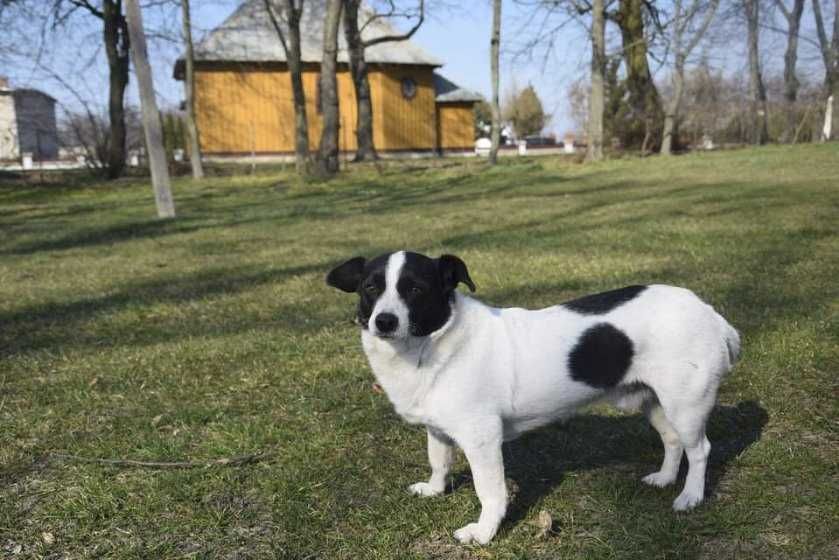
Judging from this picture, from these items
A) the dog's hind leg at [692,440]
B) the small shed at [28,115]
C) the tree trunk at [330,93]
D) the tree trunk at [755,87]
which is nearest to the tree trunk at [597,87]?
the tree trunk at [330,93]

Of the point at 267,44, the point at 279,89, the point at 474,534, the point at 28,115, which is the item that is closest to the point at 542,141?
the point at 279,89

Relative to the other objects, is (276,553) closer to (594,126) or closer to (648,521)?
(648,521)

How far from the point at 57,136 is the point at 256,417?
1282 inches

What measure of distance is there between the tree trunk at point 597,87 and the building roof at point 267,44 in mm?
17876

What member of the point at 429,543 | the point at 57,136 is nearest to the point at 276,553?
the point at 429,543

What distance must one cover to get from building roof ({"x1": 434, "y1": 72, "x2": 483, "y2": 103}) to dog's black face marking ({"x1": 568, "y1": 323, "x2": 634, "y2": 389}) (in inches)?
1743

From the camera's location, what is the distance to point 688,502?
3.18 m

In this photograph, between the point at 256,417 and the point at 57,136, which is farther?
the point at 57,136

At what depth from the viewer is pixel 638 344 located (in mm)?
3002

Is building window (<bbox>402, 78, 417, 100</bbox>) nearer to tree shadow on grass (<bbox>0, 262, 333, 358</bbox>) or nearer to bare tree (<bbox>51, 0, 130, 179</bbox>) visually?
bare tree (<bbox>51, 0, 130, 179</bbox>)

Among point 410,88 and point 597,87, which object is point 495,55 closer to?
point 597,87

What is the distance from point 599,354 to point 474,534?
940 millimetres

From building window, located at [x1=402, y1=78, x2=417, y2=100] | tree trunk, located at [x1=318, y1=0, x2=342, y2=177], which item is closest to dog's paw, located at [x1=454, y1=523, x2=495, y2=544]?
tree trunk, located at [x1=318, y1=0, x2=342, y2=177]

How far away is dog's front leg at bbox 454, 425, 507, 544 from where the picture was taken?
285 centimetres
